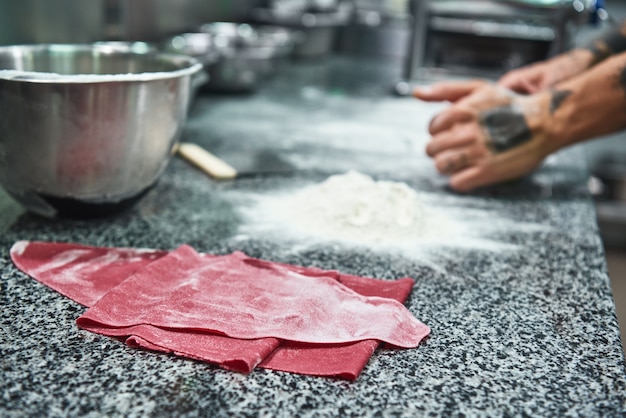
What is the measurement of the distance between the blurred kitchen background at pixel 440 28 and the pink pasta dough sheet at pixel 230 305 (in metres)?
0.78

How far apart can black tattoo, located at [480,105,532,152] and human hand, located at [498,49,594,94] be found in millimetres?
301

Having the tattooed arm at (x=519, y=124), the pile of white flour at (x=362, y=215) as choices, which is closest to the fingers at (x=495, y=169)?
the tattooed arm at (x=519, y=124)

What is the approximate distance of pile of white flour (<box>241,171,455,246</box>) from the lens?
3.30ft

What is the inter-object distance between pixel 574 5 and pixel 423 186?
1.20m

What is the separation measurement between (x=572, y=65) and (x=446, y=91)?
16.1 inches

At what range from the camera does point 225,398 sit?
0.56 m

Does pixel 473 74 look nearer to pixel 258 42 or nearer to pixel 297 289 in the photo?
pixel 258 42

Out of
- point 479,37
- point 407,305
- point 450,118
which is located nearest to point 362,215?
point 407,305

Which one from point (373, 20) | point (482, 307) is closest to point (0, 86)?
point (482, 307)

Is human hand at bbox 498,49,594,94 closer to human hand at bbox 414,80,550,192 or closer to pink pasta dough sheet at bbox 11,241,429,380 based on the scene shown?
human hand at bbox 414,80,550,192

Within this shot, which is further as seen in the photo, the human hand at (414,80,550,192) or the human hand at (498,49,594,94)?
the human hand at (498,49,594,94)

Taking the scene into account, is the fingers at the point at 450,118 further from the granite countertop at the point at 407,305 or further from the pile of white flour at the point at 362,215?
the pile of white flour at the point at 362,215

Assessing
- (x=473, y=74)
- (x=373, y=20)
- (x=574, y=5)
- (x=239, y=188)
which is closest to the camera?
(x=239, y=188)

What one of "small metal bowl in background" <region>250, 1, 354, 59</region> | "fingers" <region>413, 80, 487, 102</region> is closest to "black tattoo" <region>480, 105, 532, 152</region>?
"fingers" <region>413, 80, 487, 102</region>
